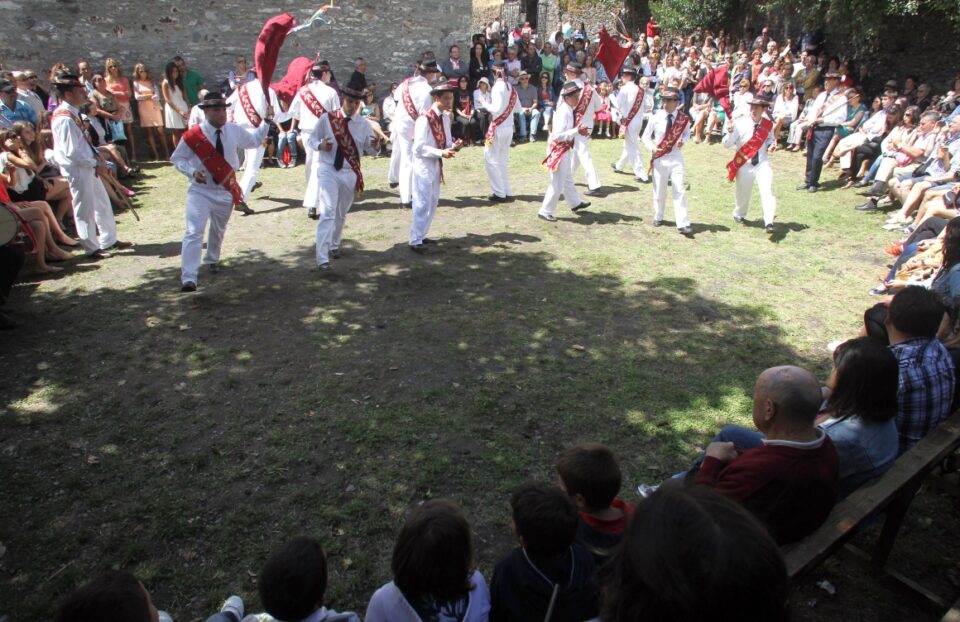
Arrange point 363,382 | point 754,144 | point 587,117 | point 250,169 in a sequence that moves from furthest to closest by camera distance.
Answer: point 587,117 < point 250,169 < point 754,144 < point 363,382

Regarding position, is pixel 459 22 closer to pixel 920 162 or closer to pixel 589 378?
pixel 920 162

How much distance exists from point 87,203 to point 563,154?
603 centimetres

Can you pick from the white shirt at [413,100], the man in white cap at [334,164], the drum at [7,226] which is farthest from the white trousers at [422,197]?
the drum at [7,226]

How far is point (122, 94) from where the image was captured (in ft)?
41.2

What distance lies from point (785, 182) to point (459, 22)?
9.29m

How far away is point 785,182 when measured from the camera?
11648 millimetres

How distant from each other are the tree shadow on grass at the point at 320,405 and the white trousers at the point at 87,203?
1128 mm

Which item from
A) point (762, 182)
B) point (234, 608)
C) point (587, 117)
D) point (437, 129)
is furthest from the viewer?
point (587, 117)

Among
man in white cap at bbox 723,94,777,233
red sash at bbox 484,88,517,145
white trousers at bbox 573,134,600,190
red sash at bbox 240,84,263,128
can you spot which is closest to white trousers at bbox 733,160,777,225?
man in white cap at bbox 723,94,777,233

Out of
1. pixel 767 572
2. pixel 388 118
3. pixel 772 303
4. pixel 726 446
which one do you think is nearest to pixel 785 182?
pixel 772 303

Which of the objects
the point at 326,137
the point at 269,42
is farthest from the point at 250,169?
the point at 326,137

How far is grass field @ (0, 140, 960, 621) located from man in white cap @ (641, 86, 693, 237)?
40 centimetres

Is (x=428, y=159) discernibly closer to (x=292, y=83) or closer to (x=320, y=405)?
(x=320, y=405)

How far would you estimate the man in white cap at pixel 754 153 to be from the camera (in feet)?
27.2
